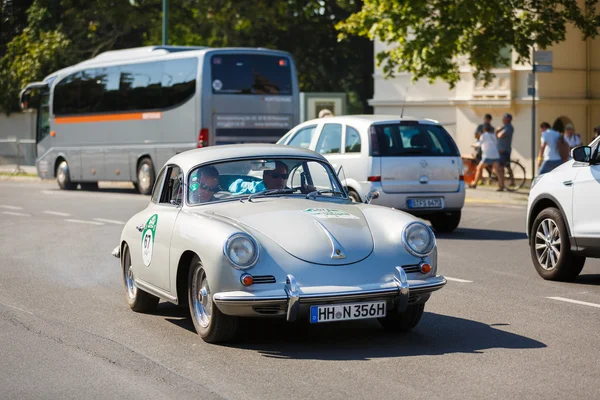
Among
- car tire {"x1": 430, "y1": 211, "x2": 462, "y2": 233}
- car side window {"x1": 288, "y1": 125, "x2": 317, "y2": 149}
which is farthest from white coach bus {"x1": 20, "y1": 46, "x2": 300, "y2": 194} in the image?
car tire {"x1": 430, "y1": 211, "x2": 462, "y2": 233}

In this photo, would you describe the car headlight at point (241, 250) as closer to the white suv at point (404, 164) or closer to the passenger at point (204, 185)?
the passenger at point (204, 185)

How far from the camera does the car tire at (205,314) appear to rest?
815cm

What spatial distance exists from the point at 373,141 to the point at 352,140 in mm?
523

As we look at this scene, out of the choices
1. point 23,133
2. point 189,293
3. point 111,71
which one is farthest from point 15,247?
point 23,133

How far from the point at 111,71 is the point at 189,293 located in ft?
79.7

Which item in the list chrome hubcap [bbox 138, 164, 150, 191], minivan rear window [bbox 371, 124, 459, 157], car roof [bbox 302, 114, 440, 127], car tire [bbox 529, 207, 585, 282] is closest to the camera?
car tire [bbox 529, 207, 585, 282]

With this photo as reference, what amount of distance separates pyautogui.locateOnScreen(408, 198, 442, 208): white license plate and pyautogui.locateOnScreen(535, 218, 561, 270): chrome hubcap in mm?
4876

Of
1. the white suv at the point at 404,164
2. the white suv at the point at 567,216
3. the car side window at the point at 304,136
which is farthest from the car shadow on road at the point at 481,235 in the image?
the white suv at the point at 567,216

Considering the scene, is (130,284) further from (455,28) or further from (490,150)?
(490,150)

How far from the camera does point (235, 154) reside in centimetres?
945

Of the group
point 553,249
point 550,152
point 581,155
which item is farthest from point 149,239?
point 550,152

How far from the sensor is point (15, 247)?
16.1 metres

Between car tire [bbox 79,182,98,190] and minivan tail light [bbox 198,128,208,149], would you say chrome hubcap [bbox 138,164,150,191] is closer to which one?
minivan tail light [bbox 198,128,208,149]

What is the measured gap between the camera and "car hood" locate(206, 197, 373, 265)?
8070 millimetres
